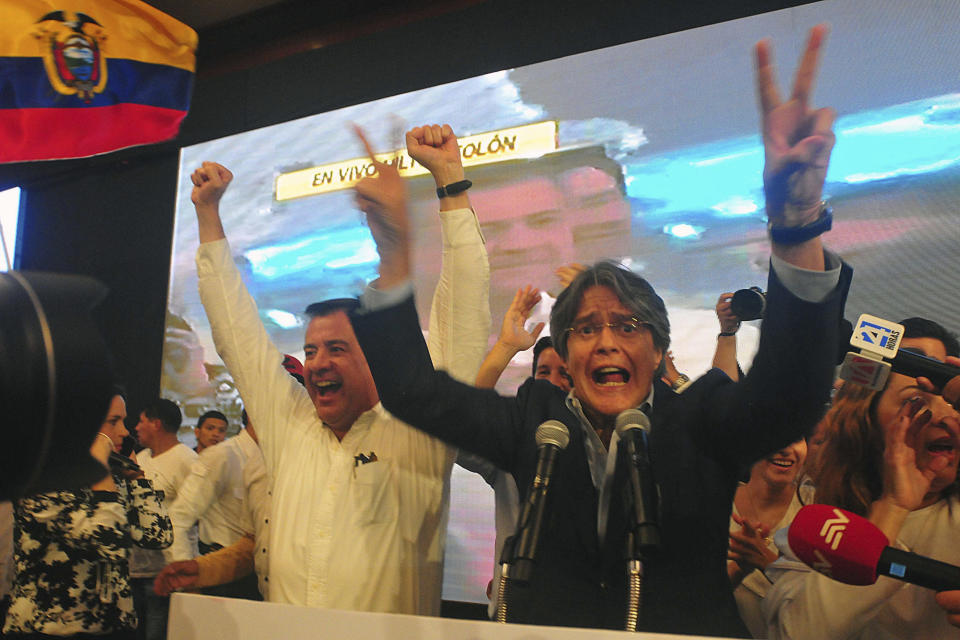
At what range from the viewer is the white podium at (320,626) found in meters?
0.80

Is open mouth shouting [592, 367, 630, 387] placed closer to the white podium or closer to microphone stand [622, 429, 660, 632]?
microphone stand [622, 429, 660, 632]

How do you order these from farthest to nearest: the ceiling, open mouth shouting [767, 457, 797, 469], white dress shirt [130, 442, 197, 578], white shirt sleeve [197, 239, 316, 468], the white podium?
the ceiling < white dress shirt [130, 442, 197, 578] < open mouth shouting [767, 457, 797, 469] < white shirt sleeve [197, 239, 316, 468] < the white podium

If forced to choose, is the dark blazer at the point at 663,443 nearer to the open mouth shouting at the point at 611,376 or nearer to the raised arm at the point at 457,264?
the open mouth shouting at the point at 611,376

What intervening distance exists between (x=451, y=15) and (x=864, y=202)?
1831 mm

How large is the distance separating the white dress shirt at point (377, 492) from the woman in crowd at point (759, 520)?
0.76 m

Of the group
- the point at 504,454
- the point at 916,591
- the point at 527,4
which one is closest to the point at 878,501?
the point at 916,591

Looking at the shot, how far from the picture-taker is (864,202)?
7.20ft

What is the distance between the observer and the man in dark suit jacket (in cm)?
114

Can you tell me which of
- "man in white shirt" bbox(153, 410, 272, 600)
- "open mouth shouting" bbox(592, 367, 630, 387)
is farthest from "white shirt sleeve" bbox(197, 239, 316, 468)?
"open mouth shouting" bbox(592, 367, 630, 387)

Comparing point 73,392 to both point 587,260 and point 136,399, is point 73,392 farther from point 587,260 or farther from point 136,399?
point 136,399

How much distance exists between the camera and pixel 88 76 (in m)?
3.46

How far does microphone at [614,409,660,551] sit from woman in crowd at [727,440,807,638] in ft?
2.90

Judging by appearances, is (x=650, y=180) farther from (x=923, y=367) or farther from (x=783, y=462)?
(x=923, y=367)

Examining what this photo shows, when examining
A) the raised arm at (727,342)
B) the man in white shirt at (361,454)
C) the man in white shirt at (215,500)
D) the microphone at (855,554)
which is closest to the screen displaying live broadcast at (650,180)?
the raised arm at (727,342)
